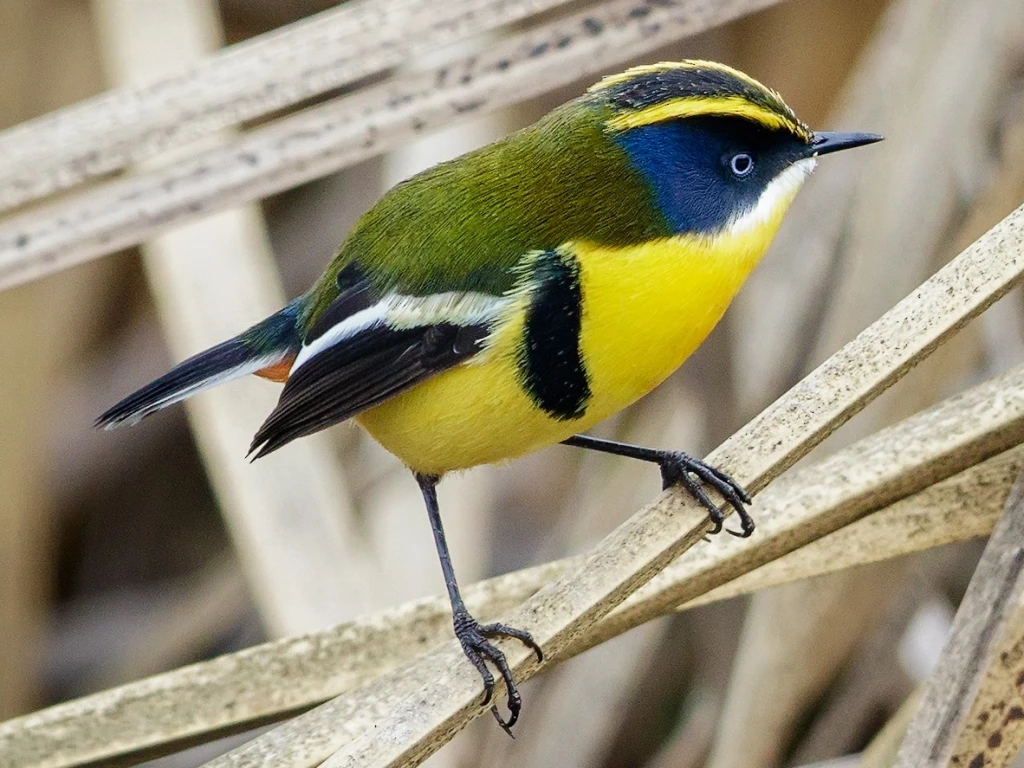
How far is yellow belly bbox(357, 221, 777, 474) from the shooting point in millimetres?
1674

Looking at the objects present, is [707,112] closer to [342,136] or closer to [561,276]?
[561,276]

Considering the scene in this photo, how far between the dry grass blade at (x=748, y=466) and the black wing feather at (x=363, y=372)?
43 cm

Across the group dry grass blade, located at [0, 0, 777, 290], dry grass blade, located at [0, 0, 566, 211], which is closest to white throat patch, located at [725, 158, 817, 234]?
dry grass blade, located at [0, 0, 777, 290]

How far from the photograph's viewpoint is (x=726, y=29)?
288 cm

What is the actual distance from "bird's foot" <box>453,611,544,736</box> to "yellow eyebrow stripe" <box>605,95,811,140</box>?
0.68 meters

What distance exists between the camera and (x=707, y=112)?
1.72m

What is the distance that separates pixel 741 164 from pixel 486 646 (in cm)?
71

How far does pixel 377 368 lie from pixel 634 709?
47.0 inches

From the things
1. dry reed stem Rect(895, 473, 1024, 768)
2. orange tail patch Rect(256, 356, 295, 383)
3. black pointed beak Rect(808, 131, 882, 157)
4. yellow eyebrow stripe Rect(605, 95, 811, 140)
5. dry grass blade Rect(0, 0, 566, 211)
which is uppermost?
dry grass blade Rect(0, 0, 566, 211)

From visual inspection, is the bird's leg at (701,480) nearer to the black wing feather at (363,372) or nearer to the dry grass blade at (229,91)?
the black wing feather at (363,372)

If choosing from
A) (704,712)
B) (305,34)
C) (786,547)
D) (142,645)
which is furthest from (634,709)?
(305,34)

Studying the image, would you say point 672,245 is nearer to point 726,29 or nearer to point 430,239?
point 430,239

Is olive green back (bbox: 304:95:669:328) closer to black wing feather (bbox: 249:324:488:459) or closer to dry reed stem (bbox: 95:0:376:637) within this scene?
black wing feather (bbox: 249:324:488:459)

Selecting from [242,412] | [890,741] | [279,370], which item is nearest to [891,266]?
[890,741]
